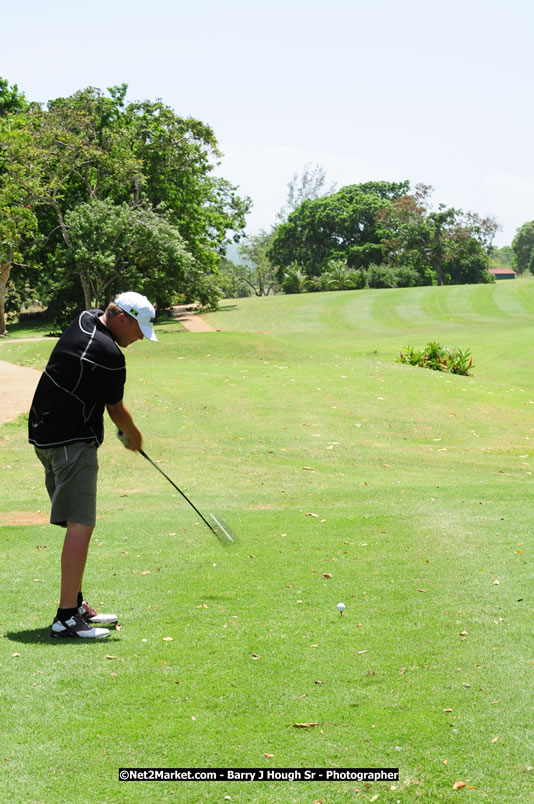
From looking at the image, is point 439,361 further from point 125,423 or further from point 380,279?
point 380,279

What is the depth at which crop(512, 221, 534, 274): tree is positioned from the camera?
440 feet

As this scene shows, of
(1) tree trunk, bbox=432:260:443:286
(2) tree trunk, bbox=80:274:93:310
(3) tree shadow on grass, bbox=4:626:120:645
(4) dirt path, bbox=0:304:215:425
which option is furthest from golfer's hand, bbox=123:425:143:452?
(1) tree trunk, bbox=432:260:443:286

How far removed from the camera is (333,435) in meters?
15.6

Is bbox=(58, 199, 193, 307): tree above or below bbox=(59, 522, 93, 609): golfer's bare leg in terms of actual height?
above

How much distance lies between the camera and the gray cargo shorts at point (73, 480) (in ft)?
17.3

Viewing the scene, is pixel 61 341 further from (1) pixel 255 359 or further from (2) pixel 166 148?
(2) pixel 166 148

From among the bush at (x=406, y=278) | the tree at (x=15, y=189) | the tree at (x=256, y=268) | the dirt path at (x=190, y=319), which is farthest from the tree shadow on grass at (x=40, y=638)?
the tree at (x=256, y=268)

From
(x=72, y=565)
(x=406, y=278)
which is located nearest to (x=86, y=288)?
(x=72, y=565)

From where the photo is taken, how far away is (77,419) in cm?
525

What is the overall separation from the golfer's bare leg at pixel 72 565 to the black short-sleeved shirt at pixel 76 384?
0.63 m

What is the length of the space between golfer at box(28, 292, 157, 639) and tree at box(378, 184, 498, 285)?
76.3 metres

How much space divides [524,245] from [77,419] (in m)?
141

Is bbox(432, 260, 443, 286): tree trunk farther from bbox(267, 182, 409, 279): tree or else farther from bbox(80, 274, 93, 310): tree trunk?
bbox(80, 274, 93, 310): tree trunk

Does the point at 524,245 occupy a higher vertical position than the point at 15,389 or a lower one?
higher
